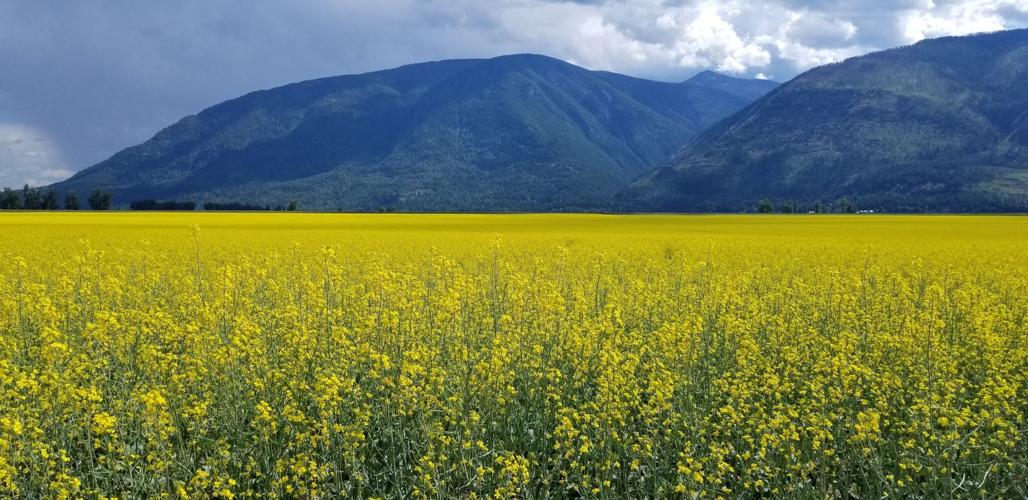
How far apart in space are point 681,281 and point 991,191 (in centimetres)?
20609

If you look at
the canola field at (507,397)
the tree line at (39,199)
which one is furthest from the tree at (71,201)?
the canola field at (507,397)

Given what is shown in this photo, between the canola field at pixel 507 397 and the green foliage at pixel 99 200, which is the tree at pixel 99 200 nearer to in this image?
the green foliage at pixel 99 200

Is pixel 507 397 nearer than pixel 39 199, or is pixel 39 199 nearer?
pixel 507 397

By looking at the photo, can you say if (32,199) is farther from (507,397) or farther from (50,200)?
(507,397)

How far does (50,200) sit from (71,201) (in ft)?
11.2

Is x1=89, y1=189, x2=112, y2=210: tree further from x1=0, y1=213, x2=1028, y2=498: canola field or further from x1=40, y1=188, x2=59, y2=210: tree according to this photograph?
x1=0, y1=213, x2=1028, y2=498: canola field

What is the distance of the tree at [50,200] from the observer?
11544 centimetres

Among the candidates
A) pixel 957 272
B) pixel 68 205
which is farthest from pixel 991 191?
pixel 68 205

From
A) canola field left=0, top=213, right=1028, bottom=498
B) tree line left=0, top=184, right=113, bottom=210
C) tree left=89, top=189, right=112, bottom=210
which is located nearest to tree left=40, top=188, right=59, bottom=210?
tree line left=0, top=184, right=113, bottom=210

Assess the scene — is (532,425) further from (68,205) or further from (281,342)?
(68,205)

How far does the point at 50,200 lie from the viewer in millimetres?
116688

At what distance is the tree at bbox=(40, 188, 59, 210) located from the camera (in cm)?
11544

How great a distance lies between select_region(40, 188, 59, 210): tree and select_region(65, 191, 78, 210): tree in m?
1.87

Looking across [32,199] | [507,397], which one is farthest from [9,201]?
[507,397]
